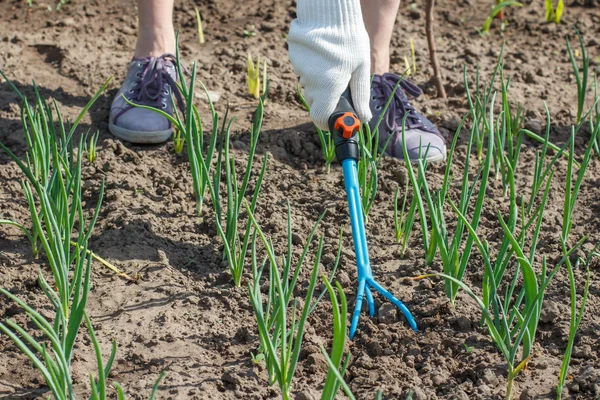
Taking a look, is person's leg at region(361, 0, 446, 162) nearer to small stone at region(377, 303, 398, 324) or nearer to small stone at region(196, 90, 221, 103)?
small stone at region(196, 90, 221, 103)

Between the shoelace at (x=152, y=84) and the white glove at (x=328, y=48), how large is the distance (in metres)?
0.99

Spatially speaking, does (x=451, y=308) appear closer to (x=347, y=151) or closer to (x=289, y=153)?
(x=347, y=151)

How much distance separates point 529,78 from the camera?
3.65 meters

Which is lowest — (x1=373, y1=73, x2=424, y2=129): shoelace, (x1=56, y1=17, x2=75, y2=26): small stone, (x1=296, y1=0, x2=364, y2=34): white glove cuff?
(x1=373, y1=73, x2=424, y2=129): shoelace

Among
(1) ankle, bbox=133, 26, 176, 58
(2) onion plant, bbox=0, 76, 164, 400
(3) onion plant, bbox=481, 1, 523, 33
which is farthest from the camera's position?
(3) onion plant, bbox=481, 1, 523, 33

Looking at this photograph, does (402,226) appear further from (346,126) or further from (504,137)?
(346,126)

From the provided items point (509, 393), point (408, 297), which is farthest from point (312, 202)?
point (509, 393)

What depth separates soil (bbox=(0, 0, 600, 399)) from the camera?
6.49ft

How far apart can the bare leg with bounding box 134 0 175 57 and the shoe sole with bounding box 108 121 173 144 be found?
1.22ft

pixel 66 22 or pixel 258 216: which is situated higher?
pixel 66 22

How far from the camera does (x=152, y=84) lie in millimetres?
3104

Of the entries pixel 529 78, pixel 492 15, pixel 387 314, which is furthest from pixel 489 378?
pixel 492 15

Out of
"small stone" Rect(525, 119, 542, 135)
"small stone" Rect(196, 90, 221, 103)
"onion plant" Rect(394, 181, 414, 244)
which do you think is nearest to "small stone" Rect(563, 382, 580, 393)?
"onion plant" Rect(394, 181, 414, 244)

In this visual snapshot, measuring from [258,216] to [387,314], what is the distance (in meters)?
0.65
